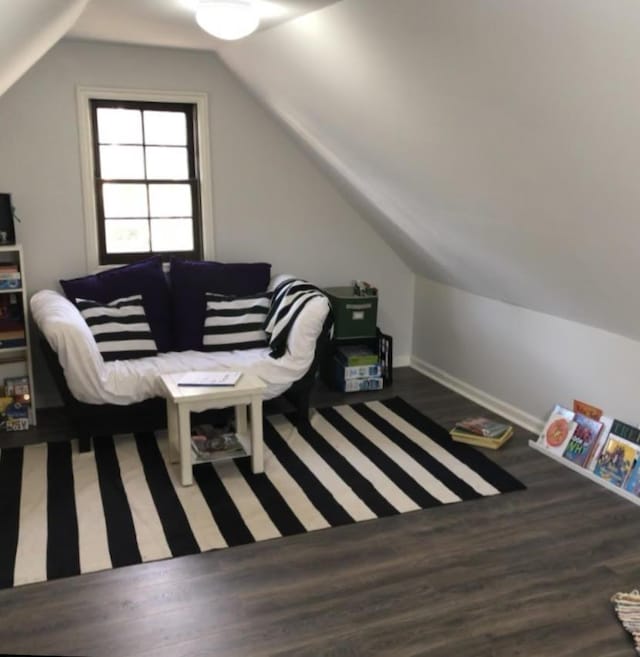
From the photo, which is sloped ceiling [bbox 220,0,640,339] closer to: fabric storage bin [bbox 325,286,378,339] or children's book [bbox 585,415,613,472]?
children's book [bbox 585,415,613,472]

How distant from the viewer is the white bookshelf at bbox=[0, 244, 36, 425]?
3825mm

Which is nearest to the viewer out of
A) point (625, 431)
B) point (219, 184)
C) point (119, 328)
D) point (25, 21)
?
point (25, 21)

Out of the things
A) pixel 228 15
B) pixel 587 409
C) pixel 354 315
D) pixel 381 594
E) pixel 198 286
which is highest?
pixel 228 15

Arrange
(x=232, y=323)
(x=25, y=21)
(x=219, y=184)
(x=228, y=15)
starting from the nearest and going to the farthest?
(x=25, y=21), (x=228, y=15), (x=232, y=323), (x=219, y=184)

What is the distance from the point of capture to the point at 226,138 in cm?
452

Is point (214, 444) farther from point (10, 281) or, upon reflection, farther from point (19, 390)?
point (10, 281)

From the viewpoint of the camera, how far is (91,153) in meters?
4.23

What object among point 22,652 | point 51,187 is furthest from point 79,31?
point 22,652

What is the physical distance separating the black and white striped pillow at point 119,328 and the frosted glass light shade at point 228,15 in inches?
69.1

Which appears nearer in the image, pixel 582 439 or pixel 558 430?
pixel 582 439

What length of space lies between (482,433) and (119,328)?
6.91 feet

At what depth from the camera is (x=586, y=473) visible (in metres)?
3.38

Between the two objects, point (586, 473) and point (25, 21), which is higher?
point (25, 21)

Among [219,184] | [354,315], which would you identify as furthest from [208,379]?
[219,184]
